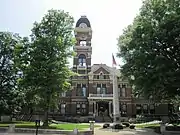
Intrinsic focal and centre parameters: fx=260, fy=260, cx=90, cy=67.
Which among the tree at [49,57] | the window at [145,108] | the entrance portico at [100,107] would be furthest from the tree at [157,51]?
the window at [145,108]

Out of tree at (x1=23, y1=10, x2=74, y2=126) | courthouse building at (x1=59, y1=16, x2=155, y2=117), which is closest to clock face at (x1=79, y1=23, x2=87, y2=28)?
courthouse building at (x1=59, y1=16, x2=155, y2=117)

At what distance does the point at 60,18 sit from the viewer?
103 feet

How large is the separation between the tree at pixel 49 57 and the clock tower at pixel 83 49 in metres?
29.4

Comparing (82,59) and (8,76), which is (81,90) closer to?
(82,59)

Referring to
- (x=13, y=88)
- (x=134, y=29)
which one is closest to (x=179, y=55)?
(x=134, y=29)

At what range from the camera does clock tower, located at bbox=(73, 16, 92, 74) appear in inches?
2450

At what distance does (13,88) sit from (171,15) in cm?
2712

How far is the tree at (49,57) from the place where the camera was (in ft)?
95.6

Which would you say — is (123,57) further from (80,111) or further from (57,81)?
(80,111)

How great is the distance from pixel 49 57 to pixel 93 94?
29834 mm

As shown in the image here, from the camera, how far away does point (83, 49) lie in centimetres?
6291

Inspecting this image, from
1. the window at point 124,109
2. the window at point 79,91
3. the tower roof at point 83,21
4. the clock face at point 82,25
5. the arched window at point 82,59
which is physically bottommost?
the window at point 124,109

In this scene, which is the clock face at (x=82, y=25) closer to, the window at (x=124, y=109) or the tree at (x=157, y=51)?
the window at (x=124, y=109)

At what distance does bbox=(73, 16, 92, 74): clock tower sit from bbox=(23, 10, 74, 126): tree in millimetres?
29392
